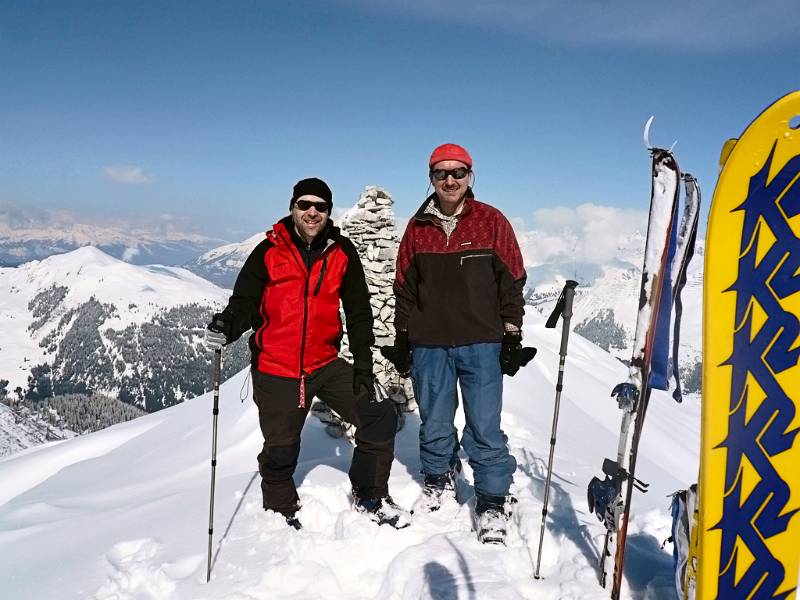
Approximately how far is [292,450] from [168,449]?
26.0ft

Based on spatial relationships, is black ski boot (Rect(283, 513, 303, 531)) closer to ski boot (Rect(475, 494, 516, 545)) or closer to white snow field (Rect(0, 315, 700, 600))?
white snow field (Rect(0, 315, 700, 600))

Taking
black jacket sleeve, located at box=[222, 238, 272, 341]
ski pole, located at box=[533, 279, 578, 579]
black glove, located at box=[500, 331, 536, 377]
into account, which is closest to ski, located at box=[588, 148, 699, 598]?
ski pole, located at box=[533, 279, 578, 579]

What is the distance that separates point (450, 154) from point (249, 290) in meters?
2.06

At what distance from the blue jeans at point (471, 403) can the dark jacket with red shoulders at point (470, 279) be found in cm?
14

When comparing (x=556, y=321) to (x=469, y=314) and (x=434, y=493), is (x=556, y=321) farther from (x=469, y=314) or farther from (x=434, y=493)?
(x=434, y=493)

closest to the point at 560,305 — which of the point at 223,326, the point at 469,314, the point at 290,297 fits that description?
the point at 469,314

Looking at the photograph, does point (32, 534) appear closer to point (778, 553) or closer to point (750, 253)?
point (778, 553)

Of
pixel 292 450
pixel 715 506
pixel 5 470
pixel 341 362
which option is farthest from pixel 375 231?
pixel 5 470

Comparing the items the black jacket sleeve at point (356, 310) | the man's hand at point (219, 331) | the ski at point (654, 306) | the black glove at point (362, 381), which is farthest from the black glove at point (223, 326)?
the ski at point (654, 306)

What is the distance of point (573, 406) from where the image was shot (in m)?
20.0

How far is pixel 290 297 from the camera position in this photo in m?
4.03

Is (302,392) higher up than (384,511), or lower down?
higher up

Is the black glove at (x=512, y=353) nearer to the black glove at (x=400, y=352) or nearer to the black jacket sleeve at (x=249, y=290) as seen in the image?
the black glove at (x=400, y=352)

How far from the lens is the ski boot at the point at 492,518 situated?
394 centimetres
